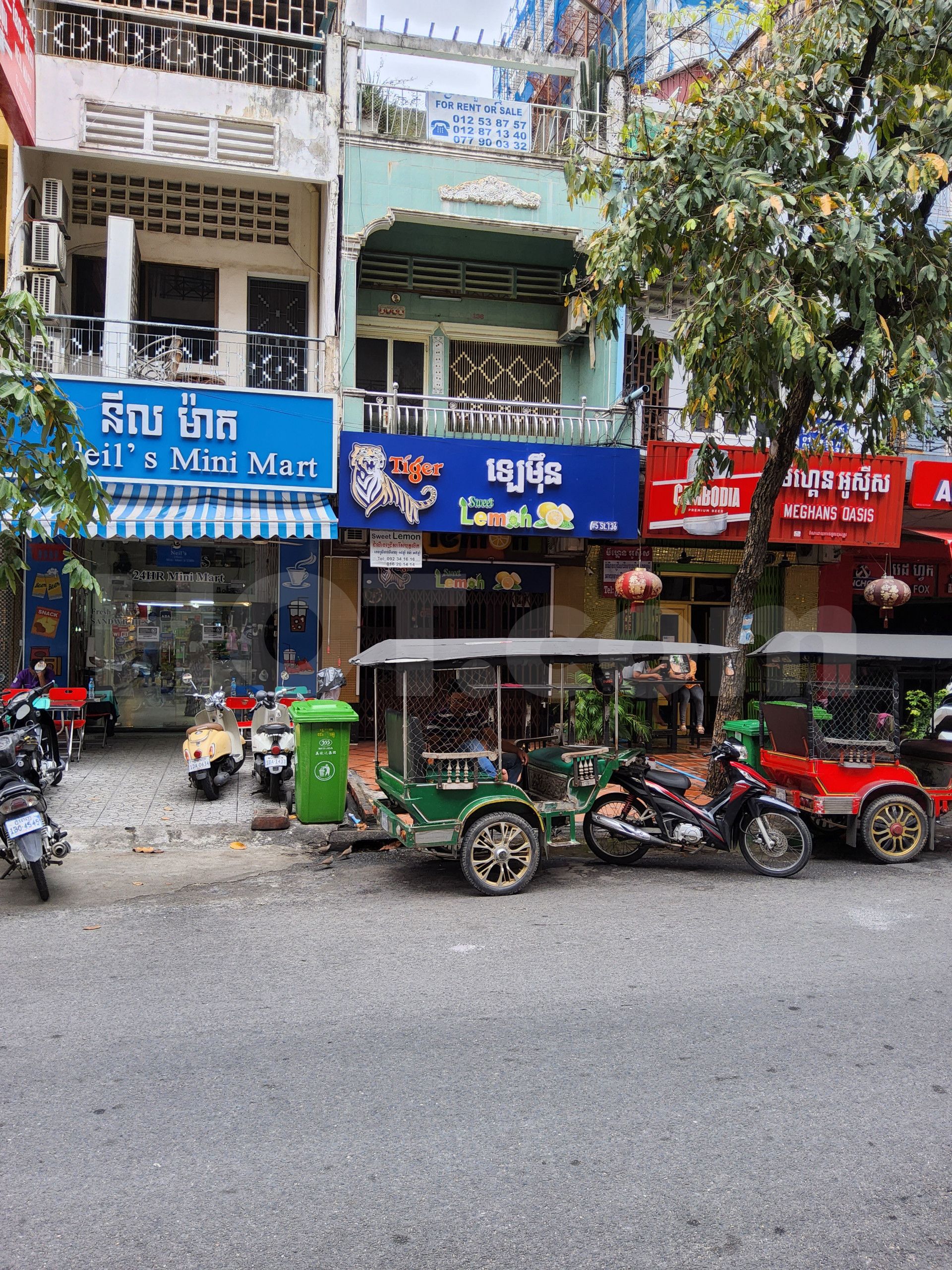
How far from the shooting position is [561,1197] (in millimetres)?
3312

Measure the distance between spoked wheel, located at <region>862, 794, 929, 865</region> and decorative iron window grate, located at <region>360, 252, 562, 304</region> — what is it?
398 inches

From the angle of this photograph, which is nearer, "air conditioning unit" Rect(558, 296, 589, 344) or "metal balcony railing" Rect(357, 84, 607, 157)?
"metal balcony railing" Rect(357, 84, 607, 157)

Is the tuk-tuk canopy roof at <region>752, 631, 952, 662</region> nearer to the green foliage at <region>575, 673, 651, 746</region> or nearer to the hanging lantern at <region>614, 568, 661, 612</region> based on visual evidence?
the green foliage at <region>575, 673, 651, 746</region>

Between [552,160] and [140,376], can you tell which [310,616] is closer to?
[140,376]

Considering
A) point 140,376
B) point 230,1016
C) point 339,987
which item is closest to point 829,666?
point 339,987

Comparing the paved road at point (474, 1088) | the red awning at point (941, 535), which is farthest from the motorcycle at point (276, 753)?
the red awning at point (941, 535)

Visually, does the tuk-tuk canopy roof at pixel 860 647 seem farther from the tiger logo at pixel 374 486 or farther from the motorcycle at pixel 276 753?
the tiger logo at pixel 374 486

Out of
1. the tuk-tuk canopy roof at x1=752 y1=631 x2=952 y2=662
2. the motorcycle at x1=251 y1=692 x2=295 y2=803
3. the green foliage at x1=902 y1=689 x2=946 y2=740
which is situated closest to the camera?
the tuk-tuk canopy roof at x1=752 y1=631 x2=952 y2=662

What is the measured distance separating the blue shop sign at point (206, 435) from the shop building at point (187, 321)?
1.0 inches

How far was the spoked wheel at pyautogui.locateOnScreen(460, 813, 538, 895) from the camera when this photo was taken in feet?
24.2

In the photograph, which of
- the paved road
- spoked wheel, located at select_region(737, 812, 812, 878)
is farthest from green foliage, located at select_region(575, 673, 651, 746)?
the paved road

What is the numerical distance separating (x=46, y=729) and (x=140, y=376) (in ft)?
16.1

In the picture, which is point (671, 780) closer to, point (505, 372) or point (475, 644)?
point (475, 644)

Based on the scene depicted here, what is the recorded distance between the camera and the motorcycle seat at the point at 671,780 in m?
8.25
